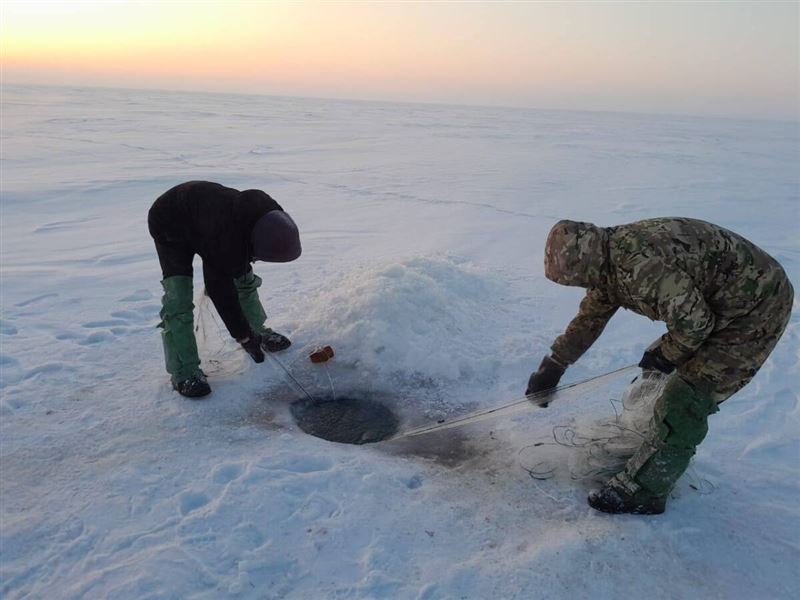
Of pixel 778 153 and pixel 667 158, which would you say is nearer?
pixel 667 158

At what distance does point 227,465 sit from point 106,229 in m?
6.54

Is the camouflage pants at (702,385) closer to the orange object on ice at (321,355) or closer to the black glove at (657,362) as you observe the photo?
the black glove at (657,362)

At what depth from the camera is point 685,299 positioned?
2172 millimetres

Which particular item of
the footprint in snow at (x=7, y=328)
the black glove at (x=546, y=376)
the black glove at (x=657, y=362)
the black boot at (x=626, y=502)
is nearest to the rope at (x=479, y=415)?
the black glove at (x=546, y=376)

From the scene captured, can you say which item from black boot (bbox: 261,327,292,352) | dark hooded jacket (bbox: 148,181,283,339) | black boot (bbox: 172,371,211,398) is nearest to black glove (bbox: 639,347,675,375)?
dark hooded jacket (bbox: 148,181,283,339)

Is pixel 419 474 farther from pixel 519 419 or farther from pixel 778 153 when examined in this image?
pixel 778 153

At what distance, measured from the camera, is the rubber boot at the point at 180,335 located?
364 cm

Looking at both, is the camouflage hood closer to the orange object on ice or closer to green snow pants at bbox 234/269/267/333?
the orange object on ice

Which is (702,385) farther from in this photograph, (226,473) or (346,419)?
(226,473)

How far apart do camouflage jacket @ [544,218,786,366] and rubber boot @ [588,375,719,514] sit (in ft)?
0.57

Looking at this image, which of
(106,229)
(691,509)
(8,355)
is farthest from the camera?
(106,229)

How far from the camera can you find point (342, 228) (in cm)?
870

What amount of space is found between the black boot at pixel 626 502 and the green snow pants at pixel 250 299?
2678 millimetres

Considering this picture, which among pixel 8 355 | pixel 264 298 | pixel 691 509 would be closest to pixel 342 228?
pixel 264 298
